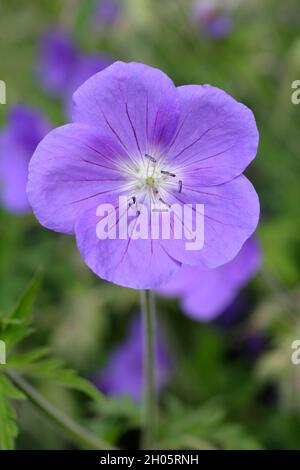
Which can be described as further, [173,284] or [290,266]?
[290,266]

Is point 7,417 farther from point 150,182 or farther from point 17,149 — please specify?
point 17,149

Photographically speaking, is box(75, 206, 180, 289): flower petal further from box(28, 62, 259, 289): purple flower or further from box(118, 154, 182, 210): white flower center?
box(118, 154, 182, 210): white flower center

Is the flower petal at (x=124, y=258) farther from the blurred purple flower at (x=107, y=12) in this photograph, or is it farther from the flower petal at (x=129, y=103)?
the blurred purple flower at (x=107, y=12)

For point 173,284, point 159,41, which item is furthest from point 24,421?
point 159,41

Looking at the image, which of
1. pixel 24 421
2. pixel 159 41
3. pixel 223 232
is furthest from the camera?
pixel 159 41

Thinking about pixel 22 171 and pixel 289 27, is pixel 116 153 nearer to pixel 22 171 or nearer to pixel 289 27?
pixel 22 171

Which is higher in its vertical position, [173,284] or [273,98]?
[273,98]

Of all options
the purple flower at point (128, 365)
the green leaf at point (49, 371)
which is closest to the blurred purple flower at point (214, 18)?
the purple flower at point (128, 365)
